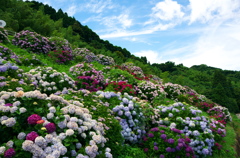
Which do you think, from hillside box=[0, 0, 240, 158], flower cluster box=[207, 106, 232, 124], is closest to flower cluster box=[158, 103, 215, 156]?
hillside box=[0, 0, 240, 158]

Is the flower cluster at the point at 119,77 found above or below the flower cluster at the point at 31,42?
below

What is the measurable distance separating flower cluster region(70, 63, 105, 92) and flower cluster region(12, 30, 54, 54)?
4.16 m

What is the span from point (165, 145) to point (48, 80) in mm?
4926

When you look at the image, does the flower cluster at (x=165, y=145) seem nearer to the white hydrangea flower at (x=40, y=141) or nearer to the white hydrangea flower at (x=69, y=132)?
the white hydrangea flower at (x=69, y=132)

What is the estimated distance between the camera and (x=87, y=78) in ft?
32.5

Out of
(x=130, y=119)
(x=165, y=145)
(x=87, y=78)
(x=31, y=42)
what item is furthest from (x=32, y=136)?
(x=31, y=42)

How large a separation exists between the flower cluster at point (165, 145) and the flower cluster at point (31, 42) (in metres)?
10.9

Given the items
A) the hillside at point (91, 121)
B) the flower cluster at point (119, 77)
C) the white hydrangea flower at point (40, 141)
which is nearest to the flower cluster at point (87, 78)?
the hillside at point (91, 121)

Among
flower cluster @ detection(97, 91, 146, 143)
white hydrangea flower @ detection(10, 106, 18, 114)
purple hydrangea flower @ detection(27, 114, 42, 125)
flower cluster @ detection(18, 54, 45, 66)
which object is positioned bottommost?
flower cluster @ detection(97, 91, 146, 143)

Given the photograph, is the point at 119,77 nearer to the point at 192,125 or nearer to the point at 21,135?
the point at 192,125

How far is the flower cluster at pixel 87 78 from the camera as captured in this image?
9.47 m

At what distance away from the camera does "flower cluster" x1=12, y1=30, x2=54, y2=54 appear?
13.1 metres

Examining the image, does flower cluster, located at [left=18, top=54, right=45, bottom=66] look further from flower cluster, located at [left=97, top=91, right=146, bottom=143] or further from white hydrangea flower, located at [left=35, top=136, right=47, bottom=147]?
white hydrangea flower, located at [left=35, top=136, right=47, bottom=147]

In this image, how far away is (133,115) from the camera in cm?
568
